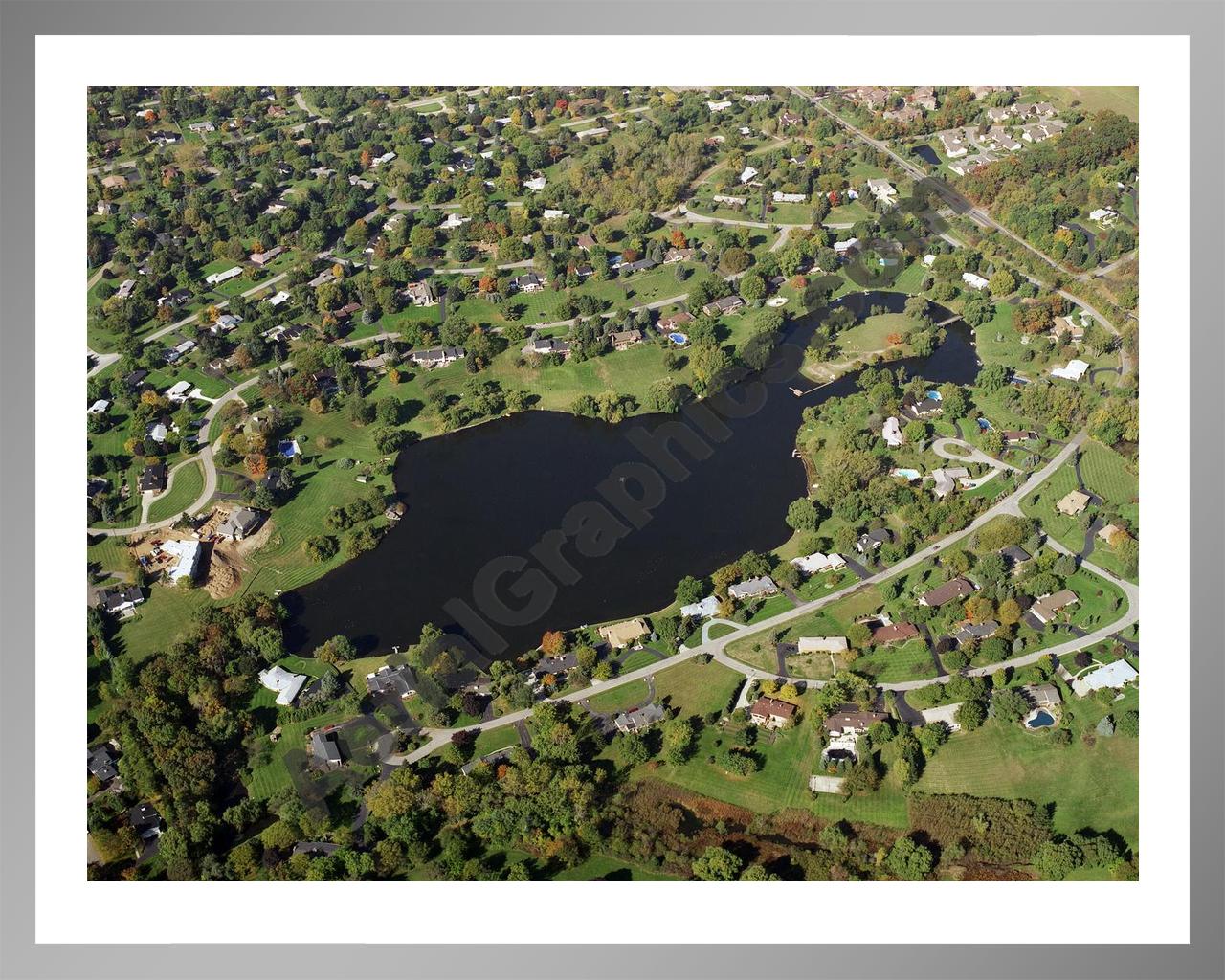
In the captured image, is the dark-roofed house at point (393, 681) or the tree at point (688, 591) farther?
the tree at point (688, 591)

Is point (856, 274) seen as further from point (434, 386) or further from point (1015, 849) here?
point (1015, 849)

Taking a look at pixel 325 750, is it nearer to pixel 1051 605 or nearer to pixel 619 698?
pixel 619 698

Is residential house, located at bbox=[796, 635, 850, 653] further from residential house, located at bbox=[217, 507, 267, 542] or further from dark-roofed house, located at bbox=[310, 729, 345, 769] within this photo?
residential house, located at bbox=[217, 507, 267, 542]

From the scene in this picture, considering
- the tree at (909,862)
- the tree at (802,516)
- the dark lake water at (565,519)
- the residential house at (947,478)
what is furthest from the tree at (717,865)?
the residential house at (947,478)

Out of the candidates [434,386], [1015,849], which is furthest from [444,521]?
[1015,849]

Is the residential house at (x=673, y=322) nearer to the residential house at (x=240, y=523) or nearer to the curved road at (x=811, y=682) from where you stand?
the curved road at (x=811, y=682)

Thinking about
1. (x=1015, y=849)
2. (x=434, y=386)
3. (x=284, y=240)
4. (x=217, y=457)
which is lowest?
(x=1015, y=849)
